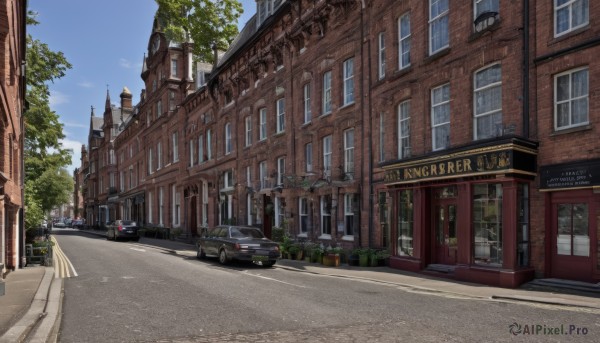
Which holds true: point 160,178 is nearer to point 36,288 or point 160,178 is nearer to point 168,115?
point 168,115

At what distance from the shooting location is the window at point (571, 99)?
40.2ft

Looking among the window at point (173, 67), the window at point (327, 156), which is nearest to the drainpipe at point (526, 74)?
the window at point (327, 156)

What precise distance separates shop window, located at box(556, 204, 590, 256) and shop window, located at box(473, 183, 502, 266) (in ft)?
4.97

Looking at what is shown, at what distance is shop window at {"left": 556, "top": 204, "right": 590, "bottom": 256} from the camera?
12.1 m

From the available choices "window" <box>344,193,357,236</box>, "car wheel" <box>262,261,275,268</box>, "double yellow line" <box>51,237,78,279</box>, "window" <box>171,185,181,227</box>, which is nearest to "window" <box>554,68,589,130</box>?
"window" <box>344,193,357,236</box>

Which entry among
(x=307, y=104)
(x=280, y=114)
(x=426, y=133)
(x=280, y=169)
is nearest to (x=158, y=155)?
(x=280, y=114)

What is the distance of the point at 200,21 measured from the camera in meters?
43.1

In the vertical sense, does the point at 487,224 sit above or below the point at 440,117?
below

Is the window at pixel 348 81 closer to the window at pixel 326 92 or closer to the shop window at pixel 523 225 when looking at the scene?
the window at pixel 326 92

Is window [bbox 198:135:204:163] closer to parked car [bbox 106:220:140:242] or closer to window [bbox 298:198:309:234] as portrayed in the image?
parked car [bbox 106:220:140:242]

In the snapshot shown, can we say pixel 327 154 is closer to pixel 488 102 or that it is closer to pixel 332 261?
pixel 332 261

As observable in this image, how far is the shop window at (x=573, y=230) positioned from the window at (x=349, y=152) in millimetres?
9088

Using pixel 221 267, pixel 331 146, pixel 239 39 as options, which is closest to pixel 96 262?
pixel 221 267

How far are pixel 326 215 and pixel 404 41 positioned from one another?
821 centimetres
